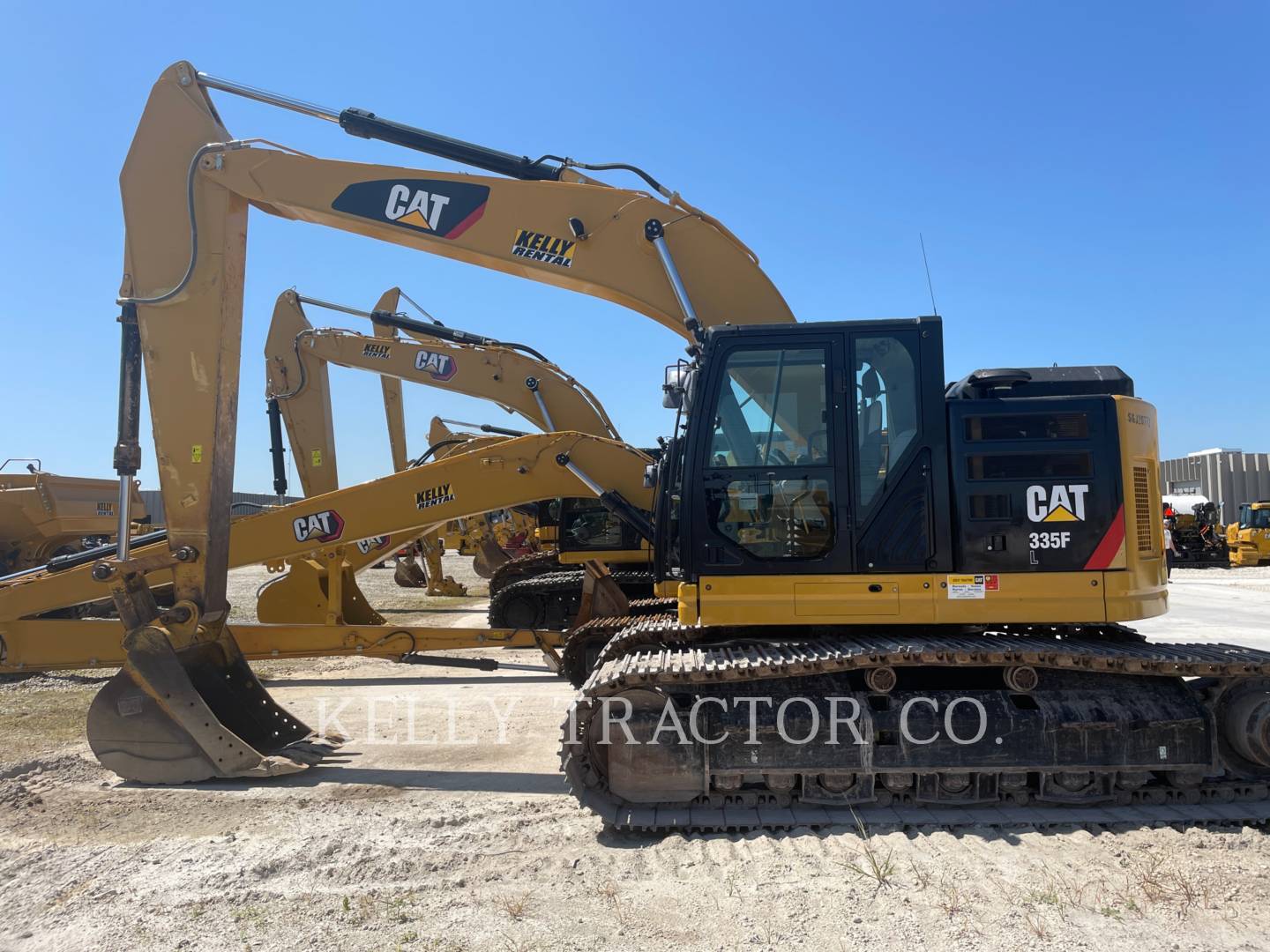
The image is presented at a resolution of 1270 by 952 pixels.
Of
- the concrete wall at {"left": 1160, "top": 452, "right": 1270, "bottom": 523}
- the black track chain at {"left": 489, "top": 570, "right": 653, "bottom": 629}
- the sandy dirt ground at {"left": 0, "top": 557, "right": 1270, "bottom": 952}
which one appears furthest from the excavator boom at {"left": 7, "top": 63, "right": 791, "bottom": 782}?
the concrete wall at {"left": 1160, "top": 452, "right": 1270, "bottom": 523}

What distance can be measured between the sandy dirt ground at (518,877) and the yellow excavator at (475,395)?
632cm

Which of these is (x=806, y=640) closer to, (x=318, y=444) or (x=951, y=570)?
(x=951, y=570)

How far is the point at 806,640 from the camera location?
5293 millimetres

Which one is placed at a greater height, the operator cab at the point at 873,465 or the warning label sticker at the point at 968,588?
the operator cab at the point at 873,465

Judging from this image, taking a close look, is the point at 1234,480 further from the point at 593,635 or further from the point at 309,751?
the point at 309,751

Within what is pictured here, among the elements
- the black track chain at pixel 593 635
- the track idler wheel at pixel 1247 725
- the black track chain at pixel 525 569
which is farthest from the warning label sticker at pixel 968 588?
the black track chain at pixel 525 569

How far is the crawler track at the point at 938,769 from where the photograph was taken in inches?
189

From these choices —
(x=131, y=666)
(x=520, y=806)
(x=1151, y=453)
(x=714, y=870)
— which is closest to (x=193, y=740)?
(x=131, y=666)

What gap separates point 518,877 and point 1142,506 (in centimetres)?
421

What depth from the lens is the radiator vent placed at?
17.1ft

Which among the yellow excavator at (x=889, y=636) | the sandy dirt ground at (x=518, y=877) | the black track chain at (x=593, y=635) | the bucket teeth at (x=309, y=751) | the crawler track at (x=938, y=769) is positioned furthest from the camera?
the black track chain at (x=593, y=635)

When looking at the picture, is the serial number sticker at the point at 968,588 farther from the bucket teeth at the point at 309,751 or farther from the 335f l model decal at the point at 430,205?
the bucket teeth at the point at 309,751

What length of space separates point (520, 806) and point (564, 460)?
4422 millimetres

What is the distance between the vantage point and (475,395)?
→ 13.6 m
